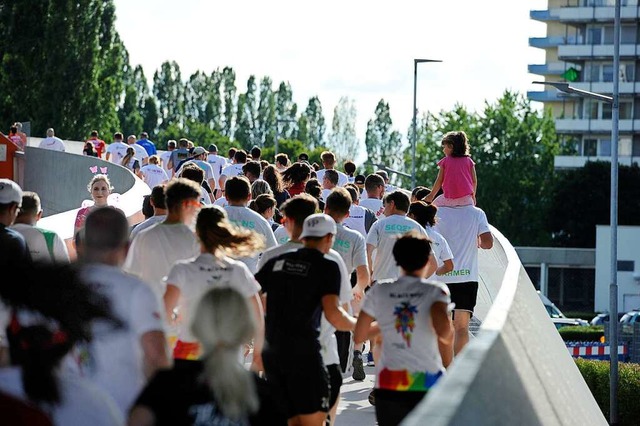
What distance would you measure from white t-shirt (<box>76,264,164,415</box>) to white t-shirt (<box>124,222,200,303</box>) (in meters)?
1.97

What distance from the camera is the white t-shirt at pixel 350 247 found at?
11.1 m

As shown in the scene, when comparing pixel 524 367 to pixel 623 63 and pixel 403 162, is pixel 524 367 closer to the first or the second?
pixel 623 63

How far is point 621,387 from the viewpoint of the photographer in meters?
39.4

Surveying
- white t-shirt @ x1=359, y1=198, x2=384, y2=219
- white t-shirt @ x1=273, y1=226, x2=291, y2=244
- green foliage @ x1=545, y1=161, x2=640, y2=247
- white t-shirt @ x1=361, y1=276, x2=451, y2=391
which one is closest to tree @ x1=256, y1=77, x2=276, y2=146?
green foliage @ x1=545, y1=161, x2=640, y2=247

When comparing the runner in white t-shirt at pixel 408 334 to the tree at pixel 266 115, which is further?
the tree at pixel 266 115

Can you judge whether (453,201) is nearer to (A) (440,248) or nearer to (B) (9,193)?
(A) (440,248)

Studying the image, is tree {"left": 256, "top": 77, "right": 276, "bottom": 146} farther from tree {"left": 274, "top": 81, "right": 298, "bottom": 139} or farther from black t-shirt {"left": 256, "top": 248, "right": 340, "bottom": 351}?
black t-shirt {"left": 256, "top": 248, "right": 340, "bottom": 351}

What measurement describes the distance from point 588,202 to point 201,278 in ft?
315

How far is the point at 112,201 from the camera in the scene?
57.2 ft

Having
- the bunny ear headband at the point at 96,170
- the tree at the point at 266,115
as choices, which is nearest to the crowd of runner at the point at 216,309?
the bunny ear headband at the point at 96,170

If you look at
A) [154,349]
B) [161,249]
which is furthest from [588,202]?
[154,349]

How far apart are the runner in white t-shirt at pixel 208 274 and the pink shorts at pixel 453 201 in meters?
6.17

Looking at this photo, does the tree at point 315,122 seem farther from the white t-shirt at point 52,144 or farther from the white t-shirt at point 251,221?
the white t-shirt at point 251,221

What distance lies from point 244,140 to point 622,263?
69.2 metres
